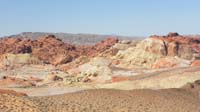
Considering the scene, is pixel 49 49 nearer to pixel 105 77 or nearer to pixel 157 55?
pixel 157 55

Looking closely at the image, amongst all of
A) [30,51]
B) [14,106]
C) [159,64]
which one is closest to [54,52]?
[30,51]

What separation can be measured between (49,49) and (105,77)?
206 ft

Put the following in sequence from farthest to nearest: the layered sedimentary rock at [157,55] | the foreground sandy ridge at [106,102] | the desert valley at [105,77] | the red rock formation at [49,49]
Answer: the red rock formation at [49,49] → the layered sedimentary rock at [157,55] → the desert valley at [105,77] → the foreground sandy ridge at [106,102]

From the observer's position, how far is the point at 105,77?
242ft

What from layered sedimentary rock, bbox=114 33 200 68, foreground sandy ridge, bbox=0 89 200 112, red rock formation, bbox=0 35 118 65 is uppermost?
foreground sandy ridge, bbox=0 89 200 112

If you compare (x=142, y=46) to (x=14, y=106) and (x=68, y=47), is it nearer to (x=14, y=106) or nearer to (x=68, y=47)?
(x=68, y=47)

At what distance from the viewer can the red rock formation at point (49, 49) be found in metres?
122

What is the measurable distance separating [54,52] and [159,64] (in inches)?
2085

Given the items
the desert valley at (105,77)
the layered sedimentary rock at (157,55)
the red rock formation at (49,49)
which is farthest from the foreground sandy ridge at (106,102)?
the red rock formation at (49,49)

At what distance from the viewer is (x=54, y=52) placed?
132 meters

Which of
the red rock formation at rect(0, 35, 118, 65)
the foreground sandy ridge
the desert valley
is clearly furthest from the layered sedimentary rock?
the foreground sandy ridge

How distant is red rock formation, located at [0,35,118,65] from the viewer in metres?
122

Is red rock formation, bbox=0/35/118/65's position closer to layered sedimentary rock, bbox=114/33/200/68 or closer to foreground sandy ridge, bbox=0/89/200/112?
layered sedimentary rock, bbox=114/33/200/68

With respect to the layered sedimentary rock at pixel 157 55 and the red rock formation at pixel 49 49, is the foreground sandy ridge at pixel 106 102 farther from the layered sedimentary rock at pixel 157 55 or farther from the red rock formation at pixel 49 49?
the red rock formation at pixel 49 49
